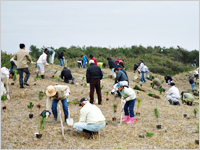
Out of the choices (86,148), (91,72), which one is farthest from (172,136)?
(91,72)

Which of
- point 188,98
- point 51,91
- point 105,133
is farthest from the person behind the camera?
point 188,98

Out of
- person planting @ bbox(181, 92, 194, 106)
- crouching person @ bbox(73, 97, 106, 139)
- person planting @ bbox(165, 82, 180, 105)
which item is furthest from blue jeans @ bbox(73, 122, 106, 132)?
person planting @ bbox(181, 92, 194, 106)

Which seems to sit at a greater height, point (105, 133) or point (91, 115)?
point (91, 115)

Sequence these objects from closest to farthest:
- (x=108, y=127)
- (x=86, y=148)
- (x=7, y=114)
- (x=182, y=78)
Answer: (x=86, y=148) < (x=108, y=127) < (x=7, y=114) < (x=182, y=78)

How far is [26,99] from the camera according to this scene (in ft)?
33.4

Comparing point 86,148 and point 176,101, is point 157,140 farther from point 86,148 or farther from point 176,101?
point 176,101

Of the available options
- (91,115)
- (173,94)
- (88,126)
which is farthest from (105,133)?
(173,94)

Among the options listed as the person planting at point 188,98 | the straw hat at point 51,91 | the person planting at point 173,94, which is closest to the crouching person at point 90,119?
the straw hat at point 51,91

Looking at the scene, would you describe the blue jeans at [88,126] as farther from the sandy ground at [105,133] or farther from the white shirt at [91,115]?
the sandy ground at [105,133]

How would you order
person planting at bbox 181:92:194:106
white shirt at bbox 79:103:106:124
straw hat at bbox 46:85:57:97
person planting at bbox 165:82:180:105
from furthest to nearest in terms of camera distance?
person planting at bbox 181:92:194:106 → person planting at bbox 165:82:180:105 → straw hat at bbox 46:85:57:97 → white shirt at bbox 79:103:106:124

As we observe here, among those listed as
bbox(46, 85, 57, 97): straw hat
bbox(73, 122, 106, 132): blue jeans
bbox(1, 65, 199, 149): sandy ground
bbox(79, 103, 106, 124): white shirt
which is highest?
bbox(46, 85, 57, 97): straw hat

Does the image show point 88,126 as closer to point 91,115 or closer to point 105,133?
point 91,115

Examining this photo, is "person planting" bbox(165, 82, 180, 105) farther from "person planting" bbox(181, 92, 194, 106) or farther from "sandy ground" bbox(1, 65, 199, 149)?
"sandy ground" bbox(1, 65, 199, 149)

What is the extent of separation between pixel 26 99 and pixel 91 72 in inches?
110
